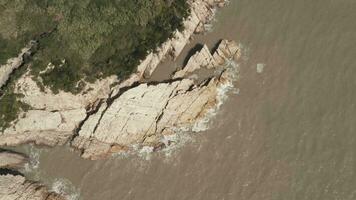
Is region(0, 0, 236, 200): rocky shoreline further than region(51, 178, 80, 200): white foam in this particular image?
Yes

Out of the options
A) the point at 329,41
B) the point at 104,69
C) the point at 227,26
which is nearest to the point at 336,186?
the point at 329,41

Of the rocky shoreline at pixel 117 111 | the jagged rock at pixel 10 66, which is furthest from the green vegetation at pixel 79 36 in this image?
the rocky shoreline at pixel 117 111

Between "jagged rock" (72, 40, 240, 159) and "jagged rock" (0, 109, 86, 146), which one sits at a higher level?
"jagged rock" (0, 109, 86, 146)

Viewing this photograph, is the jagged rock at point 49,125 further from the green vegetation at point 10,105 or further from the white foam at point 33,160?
the white foam at point 33,160

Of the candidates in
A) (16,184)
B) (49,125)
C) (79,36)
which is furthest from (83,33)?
(16,184)

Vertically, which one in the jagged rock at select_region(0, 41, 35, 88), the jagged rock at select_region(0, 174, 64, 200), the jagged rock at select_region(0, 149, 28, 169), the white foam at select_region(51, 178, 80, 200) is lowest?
the white foam at select_region(51, 178, 80, 200)

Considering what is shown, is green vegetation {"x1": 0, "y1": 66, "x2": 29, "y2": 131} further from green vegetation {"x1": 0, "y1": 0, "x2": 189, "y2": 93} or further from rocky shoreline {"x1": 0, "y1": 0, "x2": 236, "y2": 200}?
green vegetation {"x1": 0, "y1": 0, "x2": 189, "y2": 93}

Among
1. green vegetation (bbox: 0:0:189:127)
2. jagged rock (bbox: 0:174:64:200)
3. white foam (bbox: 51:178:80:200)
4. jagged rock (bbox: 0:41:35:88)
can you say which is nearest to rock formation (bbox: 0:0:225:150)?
jagged rock (bbox: 0:41:35:88)

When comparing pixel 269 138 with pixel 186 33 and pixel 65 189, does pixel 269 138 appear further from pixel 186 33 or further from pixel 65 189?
pixel 65 189
